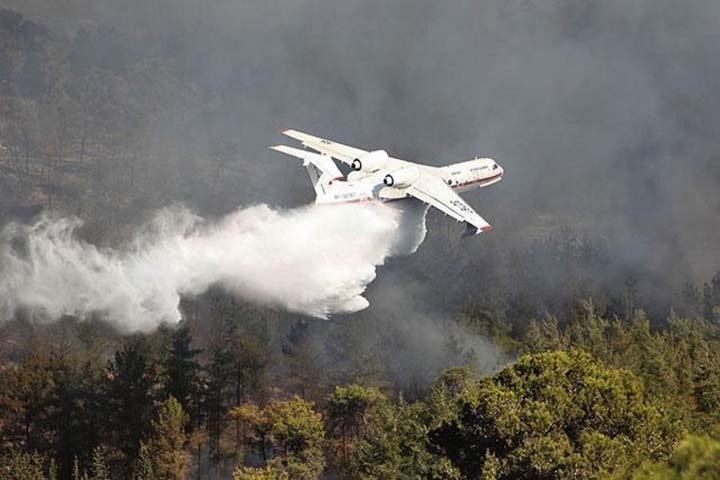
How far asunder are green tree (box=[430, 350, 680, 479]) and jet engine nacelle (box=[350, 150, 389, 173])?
3505 cm

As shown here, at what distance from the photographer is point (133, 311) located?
2544 inches

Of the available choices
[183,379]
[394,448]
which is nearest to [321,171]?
[394,448]

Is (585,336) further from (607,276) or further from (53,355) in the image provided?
(607,276)

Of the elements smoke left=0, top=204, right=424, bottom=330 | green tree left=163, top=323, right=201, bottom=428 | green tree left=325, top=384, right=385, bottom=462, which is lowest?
green tree left=325, top=384, right=385, bottom=462

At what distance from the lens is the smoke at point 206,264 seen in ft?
207

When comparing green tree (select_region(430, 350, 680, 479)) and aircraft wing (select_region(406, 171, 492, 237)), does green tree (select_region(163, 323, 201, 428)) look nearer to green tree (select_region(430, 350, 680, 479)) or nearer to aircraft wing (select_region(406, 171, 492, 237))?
aircraft wing (select_region(406, 171, 492, 237))

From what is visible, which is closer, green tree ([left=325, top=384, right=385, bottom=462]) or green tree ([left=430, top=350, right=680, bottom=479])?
green tree ([left=430, top=350, right=680, bottom=479])

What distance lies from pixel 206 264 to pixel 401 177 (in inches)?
633

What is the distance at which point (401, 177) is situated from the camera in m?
64.9

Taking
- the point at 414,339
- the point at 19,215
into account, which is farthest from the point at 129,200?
the point at 414,339

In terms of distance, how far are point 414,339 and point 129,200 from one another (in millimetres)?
105794

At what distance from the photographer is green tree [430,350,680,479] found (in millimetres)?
30438

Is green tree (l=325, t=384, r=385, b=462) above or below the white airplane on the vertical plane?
below

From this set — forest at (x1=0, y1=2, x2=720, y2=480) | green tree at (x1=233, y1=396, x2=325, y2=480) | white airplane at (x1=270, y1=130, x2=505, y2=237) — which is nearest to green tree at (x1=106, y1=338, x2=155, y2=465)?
forest at (x1=0, y1=2, x2=720, y2=480)
